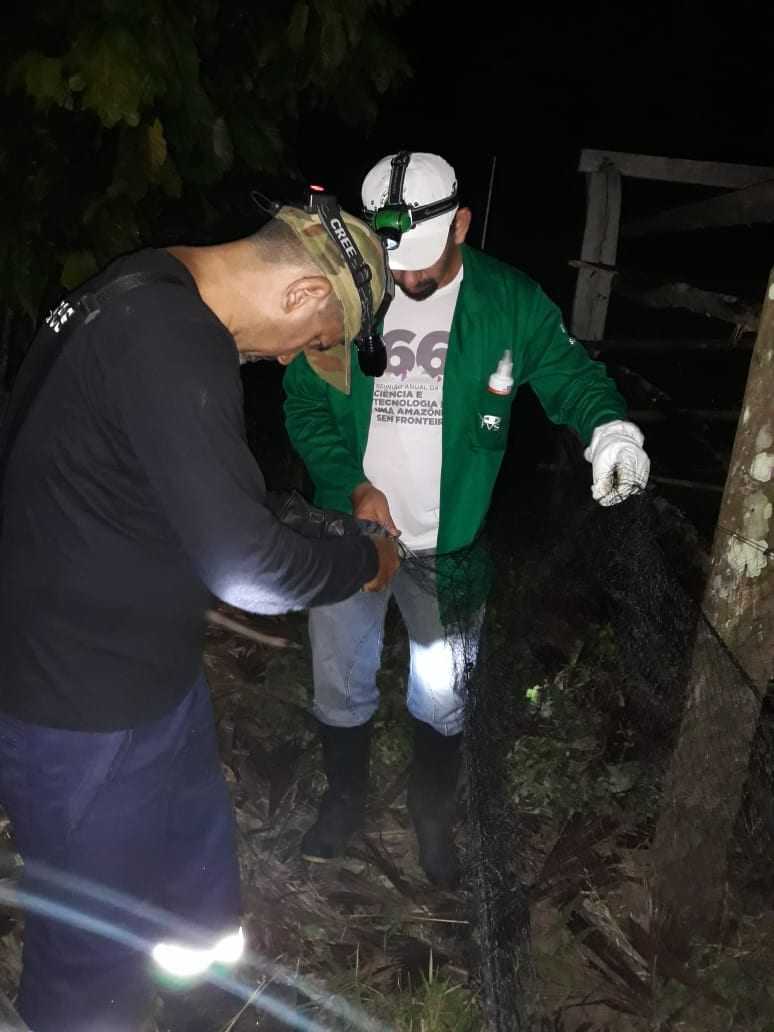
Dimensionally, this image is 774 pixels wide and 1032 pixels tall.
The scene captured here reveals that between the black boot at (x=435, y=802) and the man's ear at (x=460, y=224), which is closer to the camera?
the man's ear at (x=460, y=224)

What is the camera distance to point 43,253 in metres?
3.26

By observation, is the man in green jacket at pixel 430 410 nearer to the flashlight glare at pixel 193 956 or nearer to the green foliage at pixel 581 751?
the green foliage at pixel 581 751

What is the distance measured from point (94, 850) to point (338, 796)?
4.60 feet

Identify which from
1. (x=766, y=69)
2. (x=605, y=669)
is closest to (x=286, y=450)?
(x=605, y=669)

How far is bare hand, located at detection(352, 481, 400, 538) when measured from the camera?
270cm

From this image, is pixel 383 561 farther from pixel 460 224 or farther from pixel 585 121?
pixel 585 121

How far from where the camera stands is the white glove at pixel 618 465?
241cm

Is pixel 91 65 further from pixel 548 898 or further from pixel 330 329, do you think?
pixel 548 898

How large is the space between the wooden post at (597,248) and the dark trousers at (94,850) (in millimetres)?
3398

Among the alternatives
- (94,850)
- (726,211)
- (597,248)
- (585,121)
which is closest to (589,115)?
(585,121)

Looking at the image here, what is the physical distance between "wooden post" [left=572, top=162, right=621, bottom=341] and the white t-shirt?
2.25 metres

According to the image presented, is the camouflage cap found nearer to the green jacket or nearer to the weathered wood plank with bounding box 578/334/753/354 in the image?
the green jacket

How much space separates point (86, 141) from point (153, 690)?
7.18 ft

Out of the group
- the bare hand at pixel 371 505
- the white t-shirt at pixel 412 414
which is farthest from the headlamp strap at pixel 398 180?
the bare hand at pixel 371 505
